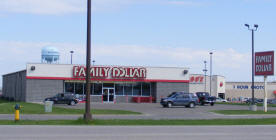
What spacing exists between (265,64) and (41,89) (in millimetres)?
28728

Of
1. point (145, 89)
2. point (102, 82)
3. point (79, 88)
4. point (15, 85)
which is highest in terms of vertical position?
point (102, 82)

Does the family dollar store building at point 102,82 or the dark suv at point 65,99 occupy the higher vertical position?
the family dollar store building at point 102,82

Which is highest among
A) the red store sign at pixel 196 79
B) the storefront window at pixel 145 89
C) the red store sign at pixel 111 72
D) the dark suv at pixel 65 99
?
the red store sign at pixel 111 72

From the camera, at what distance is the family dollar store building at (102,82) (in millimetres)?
53656

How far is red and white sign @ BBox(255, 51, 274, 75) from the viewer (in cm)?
3675

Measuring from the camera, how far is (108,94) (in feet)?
192

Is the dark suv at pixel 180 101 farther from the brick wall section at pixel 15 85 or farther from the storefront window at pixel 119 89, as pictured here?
the brick wall section at pixel 15 85

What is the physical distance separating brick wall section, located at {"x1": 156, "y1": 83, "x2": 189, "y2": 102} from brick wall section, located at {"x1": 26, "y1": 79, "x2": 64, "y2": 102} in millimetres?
13896

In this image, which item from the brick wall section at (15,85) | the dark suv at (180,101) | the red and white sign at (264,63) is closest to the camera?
the red and white sign at (264,63)

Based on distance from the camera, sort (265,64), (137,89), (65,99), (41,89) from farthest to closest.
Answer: (137,89) → (41,89) → (65,99) → (265,64)

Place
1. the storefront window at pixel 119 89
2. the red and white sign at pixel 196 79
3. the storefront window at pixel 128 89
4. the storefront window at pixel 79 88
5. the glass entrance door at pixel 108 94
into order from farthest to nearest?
the red and white sign at pixel 196 79 → the storefront window at pixel 128 89 → the storefront window at pixel 119 89 → the glass entrance door at pixel 108 94 → the storefront window at pixel 79 88

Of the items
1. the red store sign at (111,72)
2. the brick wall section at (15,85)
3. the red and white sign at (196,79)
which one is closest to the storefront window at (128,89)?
the red store sign at (111,72)

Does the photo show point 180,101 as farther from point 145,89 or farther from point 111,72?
point 145,89

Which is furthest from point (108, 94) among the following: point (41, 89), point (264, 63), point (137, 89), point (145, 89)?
point (264, 63)
